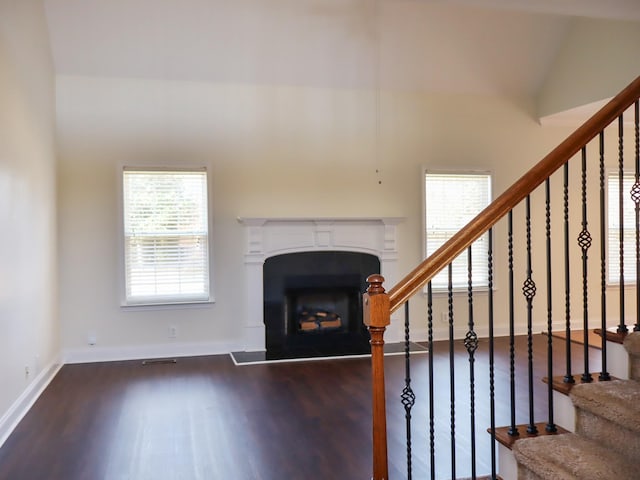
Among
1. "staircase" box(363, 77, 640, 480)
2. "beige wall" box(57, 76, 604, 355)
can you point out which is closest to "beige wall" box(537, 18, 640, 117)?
"beige wall" box(57, 76, 604, 355)

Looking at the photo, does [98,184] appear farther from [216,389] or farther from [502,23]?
[502,23]

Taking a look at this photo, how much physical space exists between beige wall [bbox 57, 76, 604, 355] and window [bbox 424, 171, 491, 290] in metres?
0.15

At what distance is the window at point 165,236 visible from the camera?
595cm

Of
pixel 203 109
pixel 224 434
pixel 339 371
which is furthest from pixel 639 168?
pixel 203 109

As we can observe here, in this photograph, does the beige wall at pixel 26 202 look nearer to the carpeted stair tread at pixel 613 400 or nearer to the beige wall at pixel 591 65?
the carpeted stair tread at pixel 613 400

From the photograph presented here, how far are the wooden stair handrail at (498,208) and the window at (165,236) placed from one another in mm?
4185

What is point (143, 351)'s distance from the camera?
5.98m

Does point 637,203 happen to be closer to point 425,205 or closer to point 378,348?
point 378,348

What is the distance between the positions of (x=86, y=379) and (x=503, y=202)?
14.3ft

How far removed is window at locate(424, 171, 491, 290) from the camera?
22.2 feet

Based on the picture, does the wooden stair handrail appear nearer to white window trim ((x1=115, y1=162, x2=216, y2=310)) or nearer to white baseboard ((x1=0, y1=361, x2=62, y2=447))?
white baseboard ((x1=0, y1=361, x2=62, y2=447))

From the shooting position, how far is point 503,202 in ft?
7.47

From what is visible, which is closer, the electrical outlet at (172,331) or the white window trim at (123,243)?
the white window trim at (123,243)

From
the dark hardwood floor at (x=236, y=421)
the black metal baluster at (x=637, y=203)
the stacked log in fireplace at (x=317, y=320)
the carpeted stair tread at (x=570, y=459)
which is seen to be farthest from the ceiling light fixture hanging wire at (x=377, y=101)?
the carpeted stair tread at (x=570, y=459)
